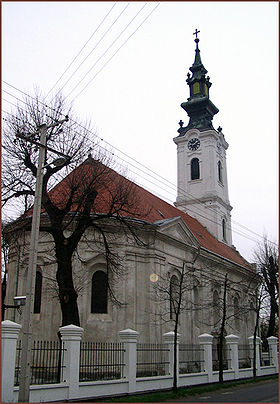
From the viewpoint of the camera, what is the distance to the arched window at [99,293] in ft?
78.9

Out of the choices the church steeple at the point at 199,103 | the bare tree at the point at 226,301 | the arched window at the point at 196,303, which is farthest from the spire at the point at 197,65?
the arched window at the point at 196,303

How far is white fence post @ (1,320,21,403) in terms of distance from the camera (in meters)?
11.7

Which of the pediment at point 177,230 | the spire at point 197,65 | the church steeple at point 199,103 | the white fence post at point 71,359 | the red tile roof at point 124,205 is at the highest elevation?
the spire at point 197,65

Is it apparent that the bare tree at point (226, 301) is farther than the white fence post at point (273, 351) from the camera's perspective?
Yes

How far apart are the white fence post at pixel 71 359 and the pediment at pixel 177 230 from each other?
12.3 metres

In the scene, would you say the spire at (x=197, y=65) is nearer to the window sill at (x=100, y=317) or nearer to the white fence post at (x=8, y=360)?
the window sill at (x=100, y=317)

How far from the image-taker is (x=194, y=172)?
42.9 metres

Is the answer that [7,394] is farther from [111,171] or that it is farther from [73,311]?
[111,171]

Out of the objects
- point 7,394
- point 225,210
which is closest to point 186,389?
point 7,394

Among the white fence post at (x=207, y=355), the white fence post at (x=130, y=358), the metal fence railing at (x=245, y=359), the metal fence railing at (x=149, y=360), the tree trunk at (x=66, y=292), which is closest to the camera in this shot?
the white fence post at (x=130, y=358)

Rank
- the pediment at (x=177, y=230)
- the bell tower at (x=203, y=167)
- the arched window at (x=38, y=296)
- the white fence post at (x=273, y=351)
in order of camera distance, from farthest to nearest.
→ 1. the bell tower at (x=203, y=167)
2. the white fence post at (x=273, y=351)
3. the pediment at (x=177, y=230)
4. the arched window at (x=38, y=296)

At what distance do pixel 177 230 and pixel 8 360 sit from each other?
703 inches

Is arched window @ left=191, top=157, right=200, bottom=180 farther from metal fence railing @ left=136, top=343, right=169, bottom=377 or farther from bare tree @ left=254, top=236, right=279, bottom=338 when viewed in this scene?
metal fence railing @ left=136, top=343, right=169, bottom=377

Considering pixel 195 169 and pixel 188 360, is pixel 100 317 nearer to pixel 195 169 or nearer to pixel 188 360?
pixel 188 360
